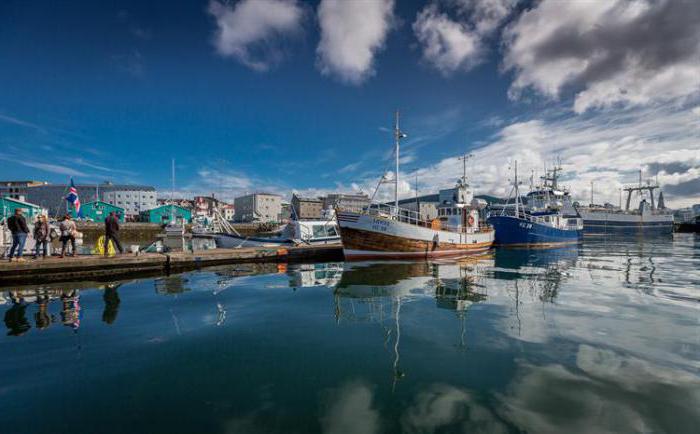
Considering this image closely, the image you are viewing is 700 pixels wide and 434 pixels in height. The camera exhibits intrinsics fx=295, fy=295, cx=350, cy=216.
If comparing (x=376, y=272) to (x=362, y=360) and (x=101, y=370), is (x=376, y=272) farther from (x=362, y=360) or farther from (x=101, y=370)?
(x=101, y=370)

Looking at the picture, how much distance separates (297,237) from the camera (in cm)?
3033

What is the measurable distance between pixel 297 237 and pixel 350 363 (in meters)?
25.2

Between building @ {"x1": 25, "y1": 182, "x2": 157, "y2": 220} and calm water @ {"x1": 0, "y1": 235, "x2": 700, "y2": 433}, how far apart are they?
5073 inches

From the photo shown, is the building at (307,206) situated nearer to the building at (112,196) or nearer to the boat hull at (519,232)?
the building at (112,196)

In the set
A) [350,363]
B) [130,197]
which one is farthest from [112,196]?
[350,363]

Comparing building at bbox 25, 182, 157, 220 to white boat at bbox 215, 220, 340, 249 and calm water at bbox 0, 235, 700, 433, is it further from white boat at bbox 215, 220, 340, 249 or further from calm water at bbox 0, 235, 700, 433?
calm water at bbox 0, 235, 700, 433

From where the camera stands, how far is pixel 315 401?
448 centimetres

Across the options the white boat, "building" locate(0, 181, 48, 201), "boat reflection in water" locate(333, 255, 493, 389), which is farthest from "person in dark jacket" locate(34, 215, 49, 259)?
"building" locate(0, 181, 48, 201)

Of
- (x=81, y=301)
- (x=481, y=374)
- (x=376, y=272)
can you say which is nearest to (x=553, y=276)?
(x=376, y=272)

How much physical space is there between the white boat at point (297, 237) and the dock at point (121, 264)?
6571 millimetres

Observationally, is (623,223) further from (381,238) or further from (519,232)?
(381,238)

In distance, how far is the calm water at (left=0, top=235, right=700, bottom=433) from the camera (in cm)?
413

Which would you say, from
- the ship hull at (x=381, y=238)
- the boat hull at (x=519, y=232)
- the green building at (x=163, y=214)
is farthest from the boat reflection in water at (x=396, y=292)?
the green building at (x=163, y=214)

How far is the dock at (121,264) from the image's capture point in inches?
527
